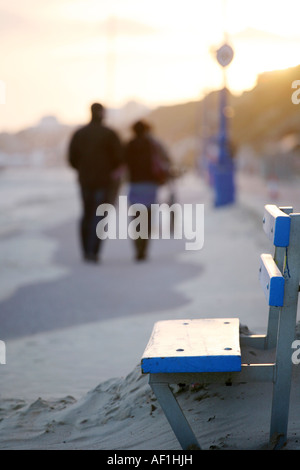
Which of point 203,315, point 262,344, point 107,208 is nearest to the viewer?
point 262,344

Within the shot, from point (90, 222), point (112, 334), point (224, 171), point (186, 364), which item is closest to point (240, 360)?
point (186, 364)

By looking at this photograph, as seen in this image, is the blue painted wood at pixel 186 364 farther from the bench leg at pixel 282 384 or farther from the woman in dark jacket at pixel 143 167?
the woman in dark jacket at pixel 143 167

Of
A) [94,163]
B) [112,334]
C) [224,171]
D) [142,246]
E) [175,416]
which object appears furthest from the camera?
[224,171]

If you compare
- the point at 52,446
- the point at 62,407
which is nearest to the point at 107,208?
the point at 62,407

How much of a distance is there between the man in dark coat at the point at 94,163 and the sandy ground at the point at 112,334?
1.82 feet

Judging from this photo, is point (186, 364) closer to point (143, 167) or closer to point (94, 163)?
point (94, 163)

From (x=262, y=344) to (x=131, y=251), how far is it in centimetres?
Result: 770

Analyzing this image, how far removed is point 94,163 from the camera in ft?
33.4

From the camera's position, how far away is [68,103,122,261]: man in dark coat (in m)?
10.2

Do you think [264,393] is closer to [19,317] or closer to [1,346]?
[1,346]

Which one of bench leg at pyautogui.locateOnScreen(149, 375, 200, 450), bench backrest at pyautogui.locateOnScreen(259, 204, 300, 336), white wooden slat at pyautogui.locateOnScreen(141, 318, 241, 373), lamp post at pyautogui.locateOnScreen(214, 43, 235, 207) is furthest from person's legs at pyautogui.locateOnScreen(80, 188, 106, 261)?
lamp post at pyautogui.locateOnScreen(214, 43, 235, 207)

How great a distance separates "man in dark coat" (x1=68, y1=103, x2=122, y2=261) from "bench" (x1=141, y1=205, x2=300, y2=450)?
6.83 m

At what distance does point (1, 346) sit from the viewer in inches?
239

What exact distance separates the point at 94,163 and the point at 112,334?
4.19 m
